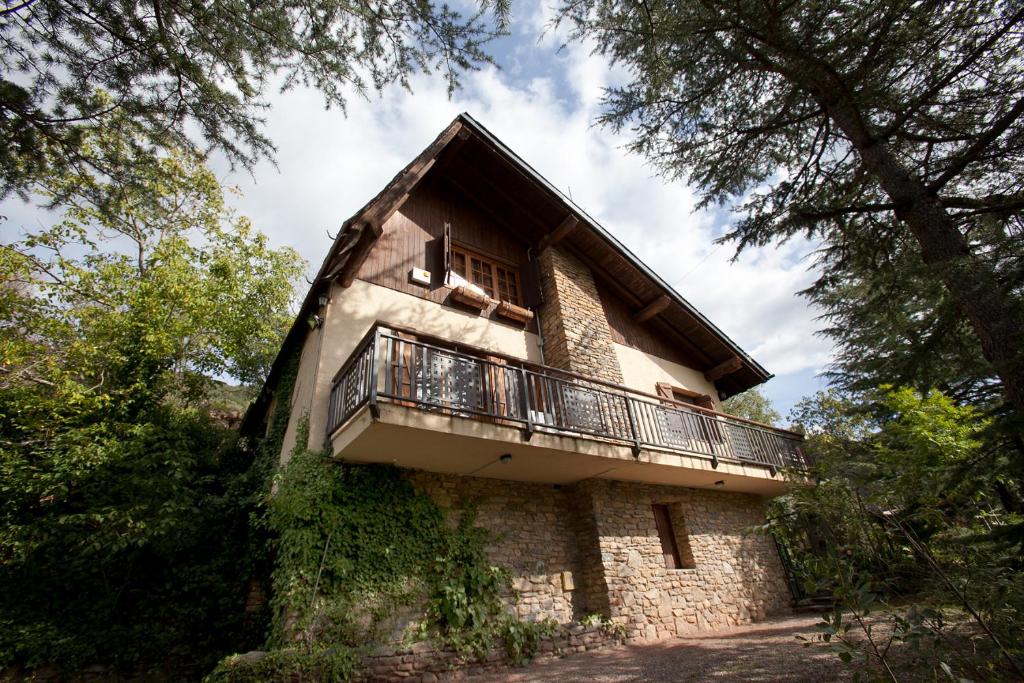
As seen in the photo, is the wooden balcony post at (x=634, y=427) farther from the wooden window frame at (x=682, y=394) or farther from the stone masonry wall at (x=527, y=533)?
the wooden window frame at (x=682, y=394)

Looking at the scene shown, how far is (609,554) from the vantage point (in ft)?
25.0

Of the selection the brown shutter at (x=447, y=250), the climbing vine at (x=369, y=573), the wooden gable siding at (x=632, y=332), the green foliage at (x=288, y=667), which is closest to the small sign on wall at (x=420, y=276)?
the brown shutter at (x=447, y=250)

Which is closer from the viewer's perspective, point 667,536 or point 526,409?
point 526,409

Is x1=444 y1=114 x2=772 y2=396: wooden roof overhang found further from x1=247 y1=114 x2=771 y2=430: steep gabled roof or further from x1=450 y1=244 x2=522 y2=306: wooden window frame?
x1=450 y1=244 x2=522 y2=306: wooden window frame

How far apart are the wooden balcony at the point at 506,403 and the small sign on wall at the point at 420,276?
54.2 inches

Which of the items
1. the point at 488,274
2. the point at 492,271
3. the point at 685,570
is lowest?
the point at 685,570

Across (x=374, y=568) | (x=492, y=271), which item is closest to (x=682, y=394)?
(x=492, y=271)

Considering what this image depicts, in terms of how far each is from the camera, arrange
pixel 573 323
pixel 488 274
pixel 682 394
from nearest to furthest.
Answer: pixel 573 323 → pixel 488 274 → pixel 682 394

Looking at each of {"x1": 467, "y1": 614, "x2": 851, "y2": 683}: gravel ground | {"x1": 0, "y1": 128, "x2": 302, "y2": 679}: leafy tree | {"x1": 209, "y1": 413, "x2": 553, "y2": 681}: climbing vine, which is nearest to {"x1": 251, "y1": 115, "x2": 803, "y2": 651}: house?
{"x1": 209, "y1": 413, "x2": 553, "y2": 681}: climbing vine

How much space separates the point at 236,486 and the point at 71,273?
714 cm

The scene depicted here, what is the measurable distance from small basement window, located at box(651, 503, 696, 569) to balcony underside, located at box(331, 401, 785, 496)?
30.9 inches

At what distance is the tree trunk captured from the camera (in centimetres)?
415

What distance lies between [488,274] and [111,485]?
25.1 feet

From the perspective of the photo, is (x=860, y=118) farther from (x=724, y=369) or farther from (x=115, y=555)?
(x=115, y=555)
